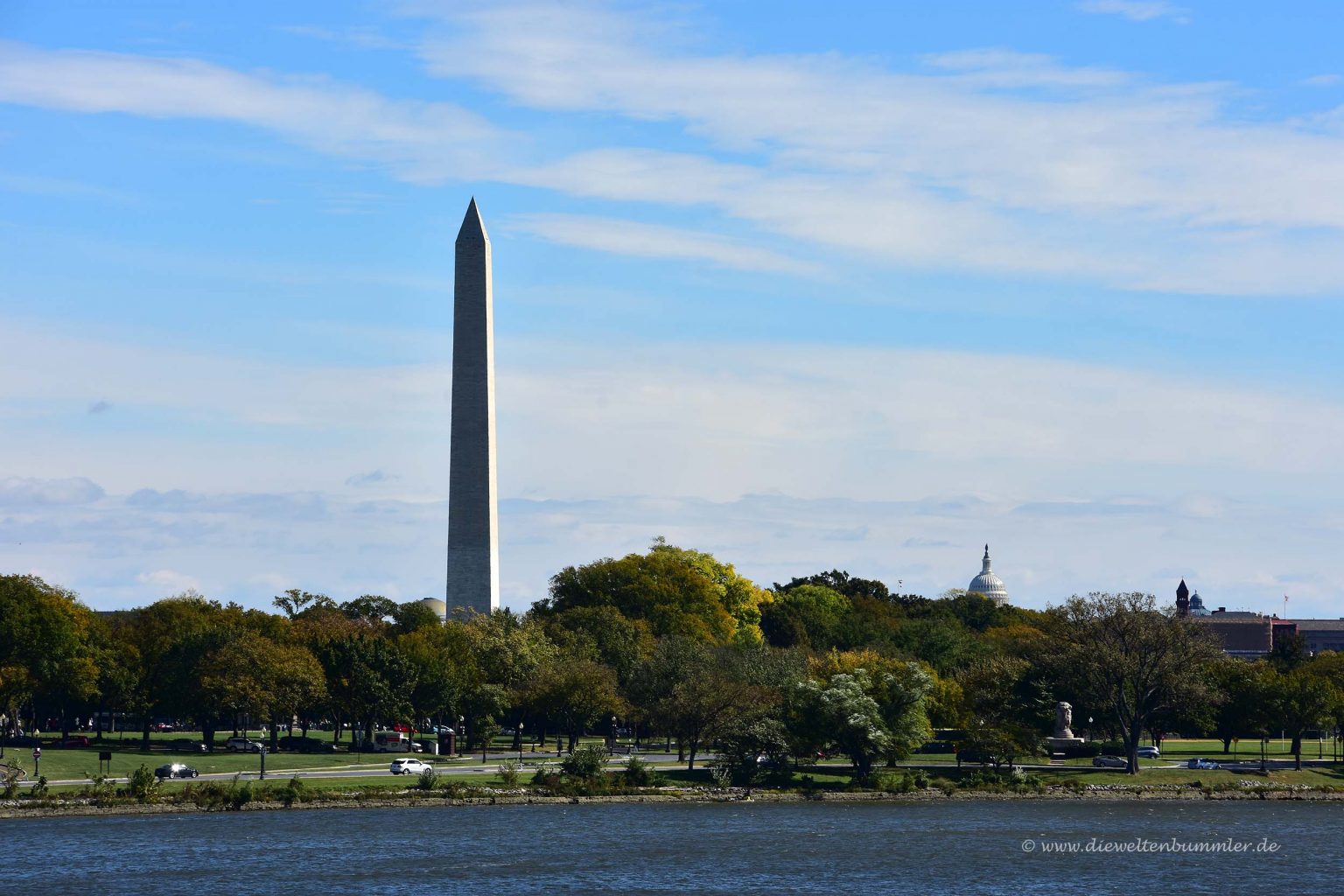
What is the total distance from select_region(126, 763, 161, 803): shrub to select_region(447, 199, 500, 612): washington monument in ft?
148

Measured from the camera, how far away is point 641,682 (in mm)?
105438

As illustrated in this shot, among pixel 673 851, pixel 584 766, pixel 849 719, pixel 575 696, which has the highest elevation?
pixel 575 696

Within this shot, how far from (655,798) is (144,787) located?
2333 centimetres

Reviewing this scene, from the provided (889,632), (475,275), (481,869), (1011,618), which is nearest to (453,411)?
(475,275)

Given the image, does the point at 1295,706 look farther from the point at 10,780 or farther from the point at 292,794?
the point at 10,780

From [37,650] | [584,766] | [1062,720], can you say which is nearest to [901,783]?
[1062,720]

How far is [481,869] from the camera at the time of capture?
61.5m

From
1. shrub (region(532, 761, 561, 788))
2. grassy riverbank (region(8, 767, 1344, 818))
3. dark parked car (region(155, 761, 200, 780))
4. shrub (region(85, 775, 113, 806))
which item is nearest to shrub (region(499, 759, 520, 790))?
grassy riverbank (region(8, 767, 1344, 818))

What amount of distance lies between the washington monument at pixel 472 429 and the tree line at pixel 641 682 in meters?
3.58

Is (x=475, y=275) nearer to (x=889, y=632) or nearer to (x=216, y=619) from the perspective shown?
(x=216, y=619)

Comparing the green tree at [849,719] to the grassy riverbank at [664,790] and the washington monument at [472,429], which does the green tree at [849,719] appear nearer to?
the grassy riverbank at [664,790]

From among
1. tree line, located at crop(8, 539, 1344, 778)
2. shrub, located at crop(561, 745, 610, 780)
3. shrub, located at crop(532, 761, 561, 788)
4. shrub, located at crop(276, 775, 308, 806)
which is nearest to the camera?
shrub, located at crop(276, 775, 308, 806)

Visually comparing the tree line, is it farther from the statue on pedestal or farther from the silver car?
the silver car

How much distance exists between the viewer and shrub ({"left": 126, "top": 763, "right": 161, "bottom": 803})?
240ft
